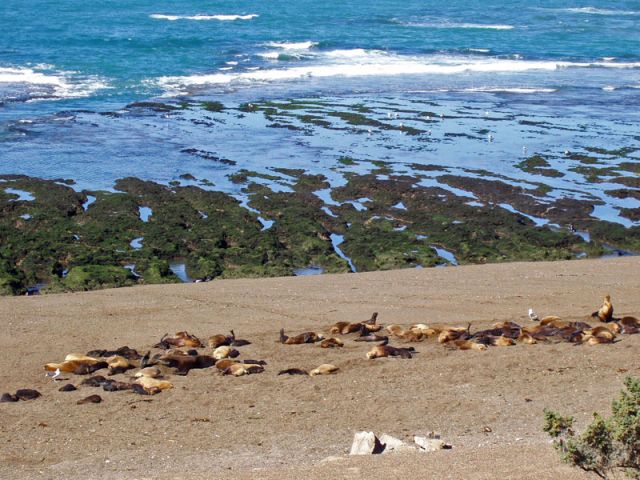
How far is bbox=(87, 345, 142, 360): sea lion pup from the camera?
38.8 feet

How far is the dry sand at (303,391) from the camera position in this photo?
8.55 metres

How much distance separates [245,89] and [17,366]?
96.9 feet

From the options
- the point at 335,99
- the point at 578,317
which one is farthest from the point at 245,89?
the point at 578,317

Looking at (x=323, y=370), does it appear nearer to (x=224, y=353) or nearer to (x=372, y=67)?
(x=224, y=353)

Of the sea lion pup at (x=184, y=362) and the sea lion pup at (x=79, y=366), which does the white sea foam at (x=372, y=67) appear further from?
the sea lion pup at (x=184, y=362)

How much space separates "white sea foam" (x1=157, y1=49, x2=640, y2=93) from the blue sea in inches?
4.6

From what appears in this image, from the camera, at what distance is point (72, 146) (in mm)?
28203

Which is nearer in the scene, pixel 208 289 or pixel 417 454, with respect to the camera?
pixel 417 454

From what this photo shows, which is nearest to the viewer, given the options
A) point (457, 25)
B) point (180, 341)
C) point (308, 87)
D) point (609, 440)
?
point (609, 440)

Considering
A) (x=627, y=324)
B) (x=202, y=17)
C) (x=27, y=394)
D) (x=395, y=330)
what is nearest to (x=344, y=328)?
(x=395, y=330)

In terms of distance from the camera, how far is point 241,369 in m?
11.2

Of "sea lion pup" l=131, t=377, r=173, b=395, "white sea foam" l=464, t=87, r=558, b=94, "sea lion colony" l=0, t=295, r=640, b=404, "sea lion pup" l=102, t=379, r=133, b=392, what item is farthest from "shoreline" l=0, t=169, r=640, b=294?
"white sea foam" l=464, t=87, r=558, b=94

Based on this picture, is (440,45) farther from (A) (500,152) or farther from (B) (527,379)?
(B) (527,379)

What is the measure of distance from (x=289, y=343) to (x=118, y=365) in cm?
228
